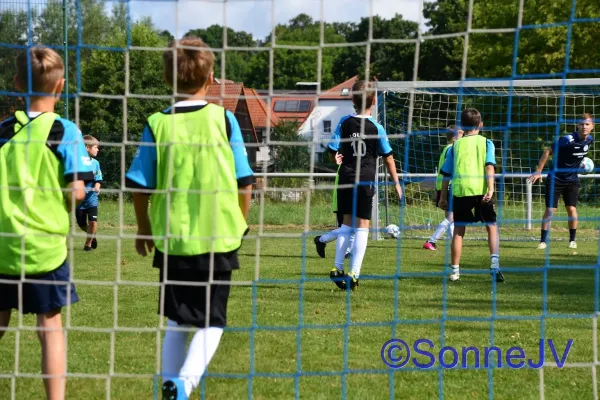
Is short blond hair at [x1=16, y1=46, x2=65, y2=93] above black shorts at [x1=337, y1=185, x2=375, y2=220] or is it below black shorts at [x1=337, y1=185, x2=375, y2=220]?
above

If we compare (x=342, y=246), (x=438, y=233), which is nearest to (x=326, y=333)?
(x=342, y=246)

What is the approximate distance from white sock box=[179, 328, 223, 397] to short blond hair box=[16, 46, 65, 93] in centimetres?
129

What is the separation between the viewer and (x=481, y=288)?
24.7 ft

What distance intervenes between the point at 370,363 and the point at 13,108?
2700 mm

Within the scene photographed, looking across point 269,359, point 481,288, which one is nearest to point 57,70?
point 269,359

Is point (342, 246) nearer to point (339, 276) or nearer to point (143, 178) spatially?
point (339, 276)

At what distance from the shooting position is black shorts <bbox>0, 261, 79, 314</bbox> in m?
3.58

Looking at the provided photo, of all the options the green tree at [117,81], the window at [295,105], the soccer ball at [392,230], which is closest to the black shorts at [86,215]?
the green tree at [117,81]

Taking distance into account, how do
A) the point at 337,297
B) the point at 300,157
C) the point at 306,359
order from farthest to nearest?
the point at 300,157 → the point at 337,297 → the point at 306,359

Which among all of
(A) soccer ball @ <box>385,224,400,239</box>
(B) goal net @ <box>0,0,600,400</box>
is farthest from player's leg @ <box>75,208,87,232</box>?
(A) soccer ball @ <box>385,224,400,239</box>

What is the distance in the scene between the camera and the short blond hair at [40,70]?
3.66m

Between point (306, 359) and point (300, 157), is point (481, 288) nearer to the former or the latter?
point (306, 359)

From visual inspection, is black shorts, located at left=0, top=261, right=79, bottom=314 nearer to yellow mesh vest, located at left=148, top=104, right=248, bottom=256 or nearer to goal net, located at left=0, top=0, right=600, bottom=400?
goal net, located at left=0, top=0, right=600, bottom=400

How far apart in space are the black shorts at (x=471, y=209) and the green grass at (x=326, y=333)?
62 cm
